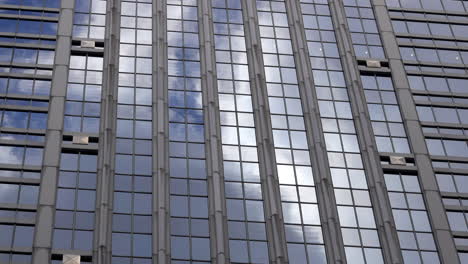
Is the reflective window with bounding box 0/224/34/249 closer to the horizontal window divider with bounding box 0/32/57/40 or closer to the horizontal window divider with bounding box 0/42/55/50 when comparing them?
the horizontal window divider with bounding box 0/42/55/50

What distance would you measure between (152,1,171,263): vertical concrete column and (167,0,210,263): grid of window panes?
0.55 m

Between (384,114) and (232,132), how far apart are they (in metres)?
14.1

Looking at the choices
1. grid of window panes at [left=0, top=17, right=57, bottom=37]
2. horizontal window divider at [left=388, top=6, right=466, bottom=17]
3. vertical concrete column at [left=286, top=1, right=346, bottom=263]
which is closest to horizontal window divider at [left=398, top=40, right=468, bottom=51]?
horizontal window divider at [left=388, top=6, right=466, bottom=17]

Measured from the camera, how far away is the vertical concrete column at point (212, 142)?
222 feet

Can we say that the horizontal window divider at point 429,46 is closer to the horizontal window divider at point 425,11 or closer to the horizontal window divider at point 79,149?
the horizontal window divider at point 425,11

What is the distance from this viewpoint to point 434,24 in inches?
3487

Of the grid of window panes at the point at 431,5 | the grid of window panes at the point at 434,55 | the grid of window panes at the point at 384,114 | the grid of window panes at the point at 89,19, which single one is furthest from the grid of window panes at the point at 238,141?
the grid of window panes at the point at 431,5

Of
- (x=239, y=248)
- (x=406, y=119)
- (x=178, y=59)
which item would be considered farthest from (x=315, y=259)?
(x=178, y=59)

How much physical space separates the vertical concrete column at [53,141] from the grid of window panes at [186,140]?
9038mm

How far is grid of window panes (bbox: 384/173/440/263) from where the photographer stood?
69875mm

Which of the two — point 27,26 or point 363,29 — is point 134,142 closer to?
point 27,26

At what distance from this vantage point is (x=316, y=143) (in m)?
75.4

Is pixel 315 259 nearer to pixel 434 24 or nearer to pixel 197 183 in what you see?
pixel 197 183

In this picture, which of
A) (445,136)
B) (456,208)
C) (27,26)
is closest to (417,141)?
(445,136)
